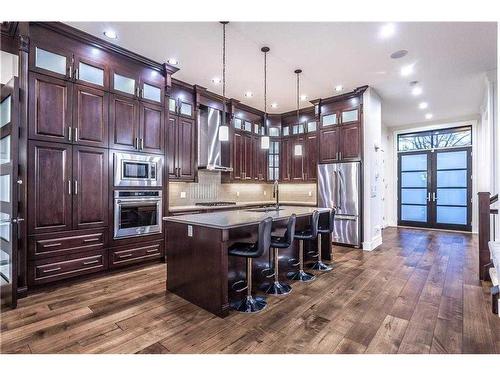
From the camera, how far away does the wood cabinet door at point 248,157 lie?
620 centimetres

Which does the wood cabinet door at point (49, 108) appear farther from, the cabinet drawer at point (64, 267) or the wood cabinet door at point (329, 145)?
the wood cabinet door at point (329, 145)

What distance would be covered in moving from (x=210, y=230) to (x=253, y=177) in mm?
→ 3948

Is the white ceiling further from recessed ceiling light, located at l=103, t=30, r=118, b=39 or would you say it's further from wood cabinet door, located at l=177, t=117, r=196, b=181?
wood cabinet door, located at l=177, t=117, r=196, b=181

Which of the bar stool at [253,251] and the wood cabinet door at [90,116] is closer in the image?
the bar stool at [253,251]

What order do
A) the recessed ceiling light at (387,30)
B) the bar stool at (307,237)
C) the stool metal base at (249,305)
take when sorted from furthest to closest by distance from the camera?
the bar stool at (307,237), the recessed ceiling light at (387,30), the stool metal base at (249,305)

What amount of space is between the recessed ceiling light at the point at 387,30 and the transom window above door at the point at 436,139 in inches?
220

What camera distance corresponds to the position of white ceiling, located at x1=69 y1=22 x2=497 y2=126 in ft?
10.2

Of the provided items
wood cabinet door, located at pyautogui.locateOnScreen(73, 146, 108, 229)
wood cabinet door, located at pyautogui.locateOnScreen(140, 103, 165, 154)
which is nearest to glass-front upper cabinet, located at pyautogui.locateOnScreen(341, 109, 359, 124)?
wood cabinet door, located at pyautogui.locateOnScreen(140, 103, 165, 154)

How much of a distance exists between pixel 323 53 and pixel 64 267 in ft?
14.5

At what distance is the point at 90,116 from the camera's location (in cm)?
339

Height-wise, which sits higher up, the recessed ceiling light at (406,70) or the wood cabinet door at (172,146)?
the recessed ceiling light at (406,70)

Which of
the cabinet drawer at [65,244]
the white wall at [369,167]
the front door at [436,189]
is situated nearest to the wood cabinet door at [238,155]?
the white wall at [369,167]

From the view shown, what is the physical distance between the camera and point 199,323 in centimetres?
233
